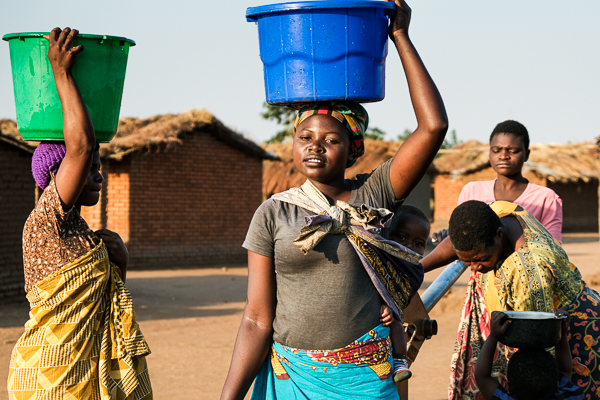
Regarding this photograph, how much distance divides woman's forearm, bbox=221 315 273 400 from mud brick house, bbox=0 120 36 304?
8.29 metres

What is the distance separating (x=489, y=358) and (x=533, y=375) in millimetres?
293

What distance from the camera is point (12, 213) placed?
31.9 feet

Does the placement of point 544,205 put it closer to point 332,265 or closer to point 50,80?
point 332,265

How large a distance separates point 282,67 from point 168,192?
1339 centimetres

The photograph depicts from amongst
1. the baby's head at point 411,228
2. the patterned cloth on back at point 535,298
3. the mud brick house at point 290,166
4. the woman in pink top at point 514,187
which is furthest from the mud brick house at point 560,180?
the baby's head at point 411,228

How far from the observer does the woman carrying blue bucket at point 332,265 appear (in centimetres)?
219

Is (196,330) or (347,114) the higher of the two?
(347,114)

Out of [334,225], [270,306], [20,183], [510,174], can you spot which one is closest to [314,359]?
[270,306]

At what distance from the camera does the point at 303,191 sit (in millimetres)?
2357

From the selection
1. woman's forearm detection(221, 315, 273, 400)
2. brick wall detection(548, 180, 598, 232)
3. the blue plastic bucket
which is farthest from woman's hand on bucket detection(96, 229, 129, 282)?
brick wall detection(548, 180, 598, 232)

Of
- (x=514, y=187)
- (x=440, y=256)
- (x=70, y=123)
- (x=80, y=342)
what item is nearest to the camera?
(x=70, y=123)

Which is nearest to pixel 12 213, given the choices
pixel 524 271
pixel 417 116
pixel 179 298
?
pixel 179 298

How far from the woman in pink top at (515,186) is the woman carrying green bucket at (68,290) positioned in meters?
2.54

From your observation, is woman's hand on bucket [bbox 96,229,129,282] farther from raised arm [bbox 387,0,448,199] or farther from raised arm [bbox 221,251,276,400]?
raised arm [bbox 387,0,448,199]
